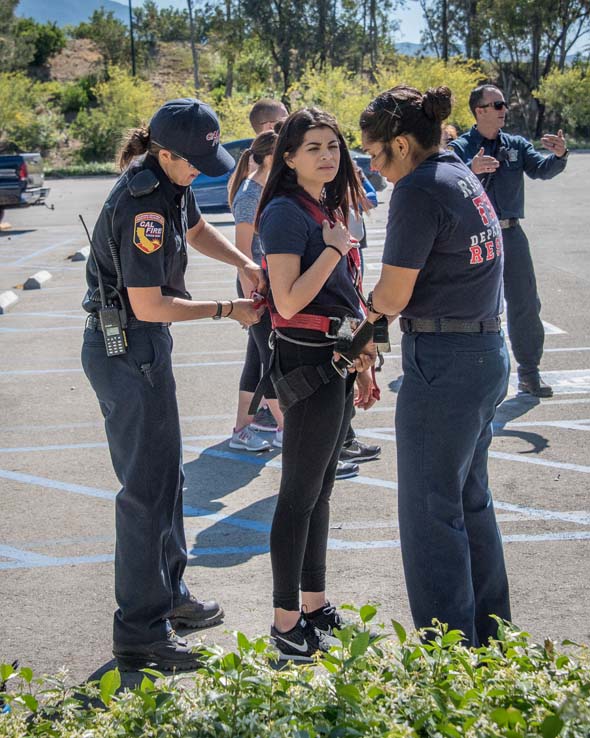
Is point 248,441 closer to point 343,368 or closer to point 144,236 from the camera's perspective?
point 343,368

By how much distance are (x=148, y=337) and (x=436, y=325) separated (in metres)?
1.14

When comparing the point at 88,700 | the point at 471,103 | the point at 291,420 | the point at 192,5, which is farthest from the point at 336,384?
the point at 192,5

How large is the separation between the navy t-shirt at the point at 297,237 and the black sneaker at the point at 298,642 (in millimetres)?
1250

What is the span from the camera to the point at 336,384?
3666 mm

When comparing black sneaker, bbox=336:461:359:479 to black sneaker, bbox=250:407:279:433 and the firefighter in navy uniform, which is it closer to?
black sneaker, bbox=250:407:279:433

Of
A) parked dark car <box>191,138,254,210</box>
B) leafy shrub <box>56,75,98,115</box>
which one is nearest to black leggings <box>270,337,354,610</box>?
parked dark car <box>191,138,254,210</box>

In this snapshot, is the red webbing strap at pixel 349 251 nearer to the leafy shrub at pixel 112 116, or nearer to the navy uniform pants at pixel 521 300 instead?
the navy uniform pants at pixel 521 300

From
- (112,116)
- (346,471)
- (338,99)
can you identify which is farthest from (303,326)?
(112,116)

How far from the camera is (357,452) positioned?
6.13m

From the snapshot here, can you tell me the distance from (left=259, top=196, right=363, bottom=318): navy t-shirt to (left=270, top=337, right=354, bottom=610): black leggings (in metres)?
0.22

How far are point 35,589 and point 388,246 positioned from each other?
96.5 inches

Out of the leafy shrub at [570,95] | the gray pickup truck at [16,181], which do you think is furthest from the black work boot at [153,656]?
the leafy shrub at [570,95]

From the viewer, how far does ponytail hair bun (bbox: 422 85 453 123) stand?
3219 mm

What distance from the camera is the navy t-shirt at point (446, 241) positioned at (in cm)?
311
